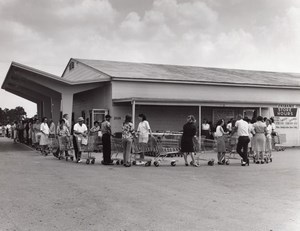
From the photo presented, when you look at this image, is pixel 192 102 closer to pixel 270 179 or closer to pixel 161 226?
pixel 270 179

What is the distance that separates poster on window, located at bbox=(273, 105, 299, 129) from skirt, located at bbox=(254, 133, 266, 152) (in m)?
9.88

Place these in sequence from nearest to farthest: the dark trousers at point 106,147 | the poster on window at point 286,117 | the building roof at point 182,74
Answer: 1. the dark trousers at point 106,147
2. the building roof at point 182,74
3. the poster on window at point 286,117

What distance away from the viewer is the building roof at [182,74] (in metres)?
24.5

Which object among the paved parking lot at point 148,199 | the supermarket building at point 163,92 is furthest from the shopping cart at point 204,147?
the supermarket building at point 163,92

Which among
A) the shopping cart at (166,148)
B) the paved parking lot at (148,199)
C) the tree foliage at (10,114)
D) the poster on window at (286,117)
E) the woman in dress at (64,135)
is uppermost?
the tree foliage at (10,114)

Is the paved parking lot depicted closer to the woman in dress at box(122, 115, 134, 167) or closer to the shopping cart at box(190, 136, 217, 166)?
the woman in dress at box(122, 115, 134, 167)

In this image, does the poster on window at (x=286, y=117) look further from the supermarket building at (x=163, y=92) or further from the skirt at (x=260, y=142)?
the skirt at (x=260, y=142)

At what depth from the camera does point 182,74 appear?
2709cm

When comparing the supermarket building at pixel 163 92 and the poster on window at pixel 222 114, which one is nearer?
the supermarket building at pixel 163 92

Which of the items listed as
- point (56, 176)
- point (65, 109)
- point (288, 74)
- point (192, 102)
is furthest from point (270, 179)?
point (288, 74)

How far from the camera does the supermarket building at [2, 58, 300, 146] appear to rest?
22828 mm

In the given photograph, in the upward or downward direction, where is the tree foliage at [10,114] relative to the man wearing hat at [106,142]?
upward

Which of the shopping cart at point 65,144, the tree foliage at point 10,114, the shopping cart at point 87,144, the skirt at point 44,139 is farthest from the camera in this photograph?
the tree foliage at point 10,114

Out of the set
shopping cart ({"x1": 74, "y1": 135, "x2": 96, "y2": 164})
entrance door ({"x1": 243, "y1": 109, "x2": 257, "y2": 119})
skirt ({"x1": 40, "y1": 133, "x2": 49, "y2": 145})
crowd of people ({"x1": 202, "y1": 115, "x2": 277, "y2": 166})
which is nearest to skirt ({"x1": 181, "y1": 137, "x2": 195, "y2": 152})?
crowd of people ({"x1": 202, "y1": 115, "x2": 277, "y2": 166})
